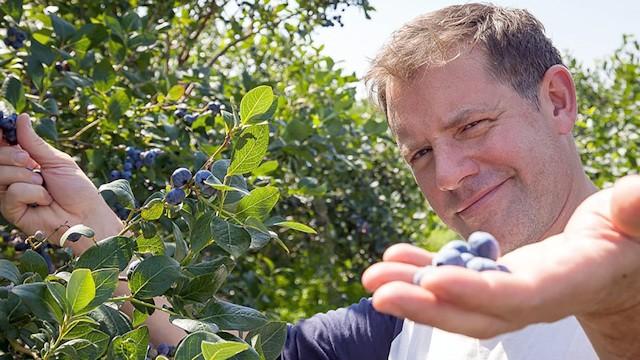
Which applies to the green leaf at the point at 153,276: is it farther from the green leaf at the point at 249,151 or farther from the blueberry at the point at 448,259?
the blueberry at the point at 448,259

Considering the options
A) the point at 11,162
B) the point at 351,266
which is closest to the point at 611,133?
the point at 351,266

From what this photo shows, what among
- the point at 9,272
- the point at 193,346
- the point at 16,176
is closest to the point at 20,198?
the point at 16,176

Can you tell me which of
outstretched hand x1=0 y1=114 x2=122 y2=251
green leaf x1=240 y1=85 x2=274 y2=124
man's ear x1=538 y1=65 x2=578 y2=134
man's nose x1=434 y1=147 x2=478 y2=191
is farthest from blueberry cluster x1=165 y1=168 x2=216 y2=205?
man's ear x1=538 y1=65 x2=578 y2=134

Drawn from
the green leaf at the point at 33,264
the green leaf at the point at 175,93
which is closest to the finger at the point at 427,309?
the green leaf at the point at 33,264

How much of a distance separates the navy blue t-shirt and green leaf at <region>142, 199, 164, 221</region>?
90cm

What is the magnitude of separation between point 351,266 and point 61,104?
1815 millimetres

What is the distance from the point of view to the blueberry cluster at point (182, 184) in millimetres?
1350

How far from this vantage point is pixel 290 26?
3.14 metres

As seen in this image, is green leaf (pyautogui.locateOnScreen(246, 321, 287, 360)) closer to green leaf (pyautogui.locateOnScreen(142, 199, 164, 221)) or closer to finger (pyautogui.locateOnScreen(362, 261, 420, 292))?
green leaf (pyautogui.locateOnScreen(142, 199, 164, 221))

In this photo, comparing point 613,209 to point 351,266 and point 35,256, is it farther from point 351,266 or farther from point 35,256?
point 351,266

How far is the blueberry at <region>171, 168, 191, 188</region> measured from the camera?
1356mm

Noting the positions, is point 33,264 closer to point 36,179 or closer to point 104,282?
point 104,282

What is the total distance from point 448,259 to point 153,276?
0.54 meters

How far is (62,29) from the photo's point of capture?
2148 mm
